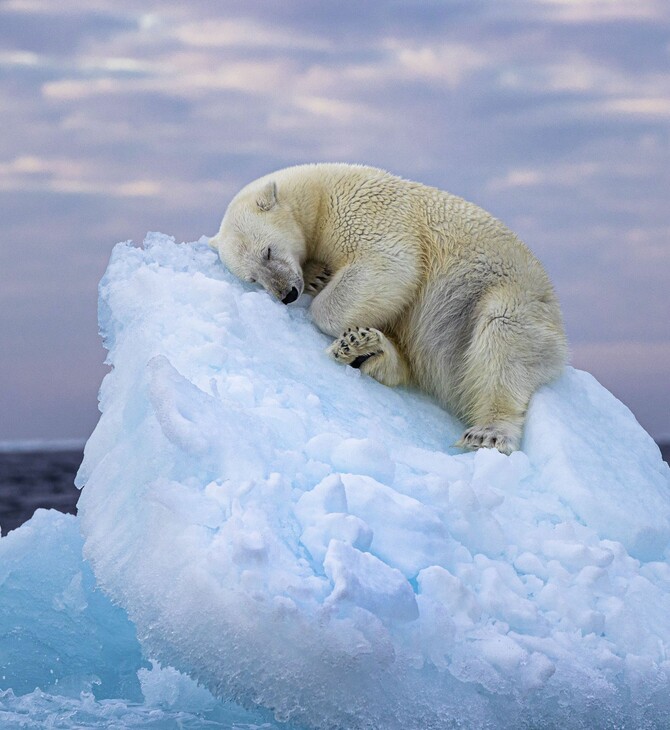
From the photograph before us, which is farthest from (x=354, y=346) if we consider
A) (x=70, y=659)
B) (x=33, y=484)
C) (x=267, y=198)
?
(x=33, y=484)

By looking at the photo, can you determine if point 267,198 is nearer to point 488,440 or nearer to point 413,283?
point 413,283

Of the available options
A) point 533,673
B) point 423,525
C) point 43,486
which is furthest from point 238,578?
point 43,486

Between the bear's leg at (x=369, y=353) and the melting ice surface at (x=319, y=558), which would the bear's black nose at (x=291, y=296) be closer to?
the melting ice surface at (x=319, y=558)

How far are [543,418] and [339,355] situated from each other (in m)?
1.18

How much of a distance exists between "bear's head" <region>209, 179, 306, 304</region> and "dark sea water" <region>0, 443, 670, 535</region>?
29.5ft

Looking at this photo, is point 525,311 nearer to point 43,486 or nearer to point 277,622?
point 277,622

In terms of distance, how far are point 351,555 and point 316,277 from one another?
9.74 feet

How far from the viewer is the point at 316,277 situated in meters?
6.09

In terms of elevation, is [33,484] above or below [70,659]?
below

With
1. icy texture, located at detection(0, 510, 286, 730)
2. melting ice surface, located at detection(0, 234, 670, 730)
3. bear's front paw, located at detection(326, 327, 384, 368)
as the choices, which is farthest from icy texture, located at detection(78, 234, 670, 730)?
icy texture, located at detection(0, 510, 286, 730)

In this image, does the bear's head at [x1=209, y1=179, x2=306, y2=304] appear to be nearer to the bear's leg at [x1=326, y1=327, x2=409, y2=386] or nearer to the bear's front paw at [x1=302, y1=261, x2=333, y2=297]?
the bear's front paw at [x1=302, y1=261, x2=333, y2=297]

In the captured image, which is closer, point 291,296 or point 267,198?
point 291,296

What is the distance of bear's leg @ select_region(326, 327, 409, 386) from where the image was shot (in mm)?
5305

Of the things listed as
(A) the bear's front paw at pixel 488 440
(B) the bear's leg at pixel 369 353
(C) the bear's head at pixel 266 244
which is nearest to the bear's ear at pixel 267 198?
(C) the bear's head at pixel 266 244
